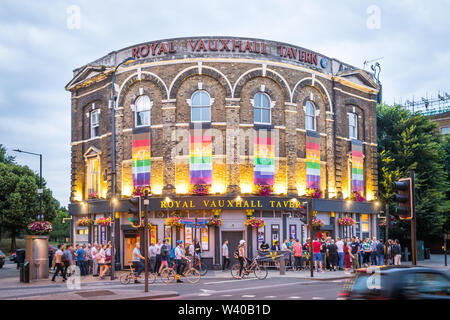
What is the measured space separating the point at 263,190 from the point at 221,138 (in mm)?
3963

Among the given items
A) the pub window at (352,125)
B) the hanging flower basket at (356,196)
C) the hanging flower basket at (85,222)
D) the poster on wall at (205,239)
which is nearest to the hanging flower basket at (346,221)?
the hanging flower basket at (356,196)

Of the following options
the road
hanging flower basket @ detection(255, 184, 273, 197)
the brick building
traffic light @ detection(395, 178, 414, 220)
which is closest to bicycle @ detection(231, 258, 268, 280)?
the road

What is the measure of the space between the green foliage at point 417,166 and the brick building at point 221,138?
291 inches

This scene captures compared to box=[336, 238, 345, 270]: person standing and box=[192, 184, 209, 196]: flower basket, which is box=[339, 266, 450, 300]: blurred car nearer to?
box=[336, 238, 345, 270]: person standing

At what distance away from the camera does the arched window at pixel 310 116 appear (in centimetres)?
3709

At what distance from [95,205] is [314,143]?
14.8 meters

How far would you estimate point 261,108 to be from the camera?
3509 centimetres

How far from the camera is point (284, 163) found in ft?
116

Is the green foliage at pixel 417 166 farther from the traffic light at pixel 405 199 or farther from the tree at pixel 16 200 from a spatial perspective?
the tree at pixel 16 200

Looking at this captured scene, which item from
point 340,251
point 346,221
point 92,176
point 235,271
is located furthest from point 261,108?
point 92,176

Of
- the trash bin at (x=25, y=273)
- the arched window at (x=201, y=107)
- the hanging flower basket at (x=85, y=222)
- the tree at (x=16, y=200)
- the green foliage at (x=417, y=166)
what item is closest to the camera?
the trash bin at (x=25, y=273)

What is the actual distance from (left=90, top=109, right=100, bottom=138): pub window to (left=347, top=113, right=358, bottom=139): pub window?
57.2 feet

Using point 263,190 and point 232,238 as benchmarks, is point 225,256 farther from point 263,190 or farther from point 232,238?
point 263,190

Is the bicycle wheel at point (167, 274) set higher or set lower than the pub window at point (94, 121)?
lower
